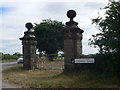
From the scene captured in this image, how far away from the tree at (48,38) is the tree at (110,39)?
25.2m

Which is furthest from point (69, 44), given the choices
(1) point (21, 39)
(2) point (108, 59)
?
(1) point (21, 39)

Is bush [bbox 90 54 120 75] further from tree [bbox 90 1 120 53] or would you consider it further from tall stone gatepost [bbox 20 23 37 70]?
tall stone gatepost [bbox 20 23 37 70]

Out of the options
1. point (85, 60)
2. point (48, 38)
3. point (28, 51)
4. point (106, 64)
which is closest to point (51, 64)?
point (28, 51)

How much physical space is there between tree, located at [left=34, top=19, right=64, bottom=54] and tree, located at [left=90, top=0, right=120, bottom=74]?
25176 millimetres

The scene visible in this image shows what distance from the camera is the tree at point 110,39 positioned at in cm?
982

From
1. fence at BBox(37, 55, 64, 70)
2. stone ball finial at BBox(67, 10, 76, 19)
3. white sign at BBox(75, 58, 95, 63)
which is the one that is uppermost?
stone ball finial at BBox(67, 10, 76, 19)

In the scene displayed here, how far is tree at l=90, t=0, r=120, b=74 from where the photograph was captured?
9.82 m

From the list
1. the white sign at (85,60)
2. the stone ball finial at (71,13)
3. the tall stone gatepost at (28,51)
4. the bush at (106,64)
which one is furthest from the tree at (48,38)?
the bush at (106,64)

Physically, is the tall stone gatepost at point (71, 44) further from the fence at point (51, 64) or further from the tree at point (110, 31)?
the fence at point (51, 64)

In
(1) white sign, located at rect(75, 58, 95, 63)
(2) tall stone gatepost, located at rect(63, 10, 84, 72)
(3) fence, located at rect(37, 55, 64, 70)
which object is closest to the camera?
(1) white sign, located at rect(75, 58, 95, 63)

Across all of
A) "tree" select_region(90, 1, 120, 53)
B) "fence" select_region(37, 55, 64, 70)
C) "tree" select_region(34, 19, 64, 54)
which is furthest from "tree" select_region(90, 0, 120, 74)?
"tree" select_region(34, 19, 64, 54)

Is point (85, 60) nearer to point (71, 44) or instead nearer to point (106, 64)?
point (71, 44)

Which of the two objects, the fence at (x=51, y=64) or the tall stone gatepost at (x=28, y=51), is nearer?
the tall stone gatepost at (x=28, y=51)

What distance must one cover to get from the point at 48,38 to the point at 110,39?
27.4 m
